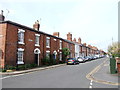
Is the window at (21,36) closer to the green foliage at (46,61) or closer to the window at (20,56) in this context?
the window at (20,56)

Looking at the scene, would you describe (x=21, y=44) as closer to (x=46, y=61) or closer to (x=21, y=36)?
(x=21, y=36)

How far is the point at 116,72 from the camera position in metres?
13.3

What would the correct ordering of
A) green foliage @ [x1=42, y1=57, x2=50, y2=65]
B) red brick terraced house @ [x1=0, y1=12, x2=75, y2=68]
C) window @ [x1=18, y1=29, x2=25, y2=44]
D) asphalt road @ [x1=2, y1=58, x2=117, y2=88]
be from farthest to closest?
green foliage @ [x1=42, y1=57, x2=50, y2=65] → window @ [x1=18, y1=29, x2=25, y2=44] → red brick terraced house @ [x1=0, y1=12, x2=75, y2=68] → asphalt road @ [x1=2, y1=58, x2=117, y2=88]

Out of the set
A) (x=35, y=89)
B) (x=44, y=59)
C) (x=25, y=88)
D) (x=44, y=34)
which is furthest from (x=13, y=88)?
(x=44, y=34)

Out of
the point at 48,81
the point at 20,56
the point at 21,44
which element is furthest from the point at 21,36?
the point at 48,81

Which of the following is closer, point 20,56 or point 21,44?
point 20,56

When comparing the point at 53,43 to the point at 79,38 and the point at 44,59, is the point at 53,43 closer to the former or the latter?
the point at 44,59

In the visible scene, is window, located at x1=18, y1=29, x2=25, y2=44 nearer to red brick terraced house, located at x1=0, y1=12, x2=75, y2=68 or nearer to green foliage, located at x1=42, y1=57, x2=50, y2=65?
red brick terraced house, located at x1=0, y1=12, x2=75, y2=68

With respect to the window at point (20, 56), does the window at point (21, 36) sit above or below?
above

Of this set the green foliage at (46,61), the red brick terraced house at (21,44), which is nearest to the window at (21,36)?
the red brick terraced house at (21,44)

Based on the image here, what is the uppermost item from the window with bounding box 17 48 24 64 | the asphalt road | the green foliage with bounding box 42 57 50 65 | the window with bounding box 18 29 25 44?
the window with bounding box 18 29 25 44

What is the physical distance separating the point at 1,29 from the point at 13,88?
1147cm

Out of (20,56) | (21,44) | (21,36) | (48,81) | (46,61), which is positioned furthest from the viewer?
(46,61)

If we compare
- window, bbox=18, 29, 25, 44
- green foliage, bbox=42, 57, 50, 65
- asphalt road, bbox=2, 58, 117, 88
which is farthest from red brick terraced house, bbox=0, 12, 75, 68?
asphalt road, bbox=2, 58, 117, 88
